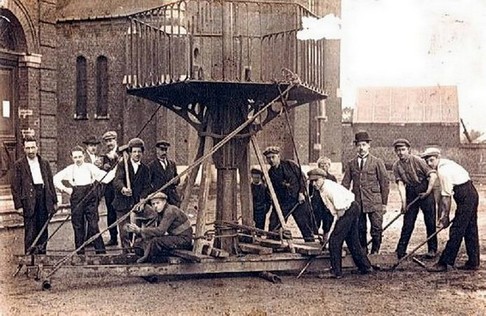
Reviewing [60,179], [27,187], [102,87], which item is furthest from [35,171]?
[102,87]

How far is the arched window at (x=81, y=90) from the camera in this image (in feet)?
75.1

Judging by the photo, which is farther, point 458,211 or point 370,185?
point 370,185

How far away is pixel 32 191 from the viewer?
9.60m

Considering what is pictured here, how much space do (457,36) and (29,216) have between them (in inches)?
519

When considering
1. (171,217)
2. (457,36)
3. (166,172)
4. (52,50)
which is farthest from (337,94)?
(171,217)

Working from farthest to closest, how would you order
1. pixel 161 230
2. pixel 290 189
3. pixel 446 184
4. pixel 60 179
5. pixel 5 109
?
pixel 5 109, pixel 290 189, pixel 60 179, pixel 446 184, pixel 161 230

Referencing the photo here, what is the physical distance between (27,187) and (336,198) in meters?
4.07

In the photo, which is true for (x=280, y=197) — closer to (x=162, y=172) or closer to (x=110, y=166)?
(x=162, y=172)

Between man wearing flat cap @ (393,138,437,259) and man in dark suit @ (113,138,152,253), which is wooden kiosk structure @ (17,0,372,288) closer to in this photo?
man in dark suit @ (113,138,152,253)

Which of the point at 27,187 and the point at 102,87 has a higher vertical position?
the point at 102,87

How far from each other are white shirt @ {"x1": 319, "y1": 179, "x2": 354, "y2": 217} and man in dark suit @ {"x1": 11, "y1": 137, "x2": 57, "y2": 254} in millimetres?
3650

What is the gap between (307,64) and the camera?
9.74 meters

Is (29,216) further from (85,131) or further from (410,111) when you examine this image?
(410,111)

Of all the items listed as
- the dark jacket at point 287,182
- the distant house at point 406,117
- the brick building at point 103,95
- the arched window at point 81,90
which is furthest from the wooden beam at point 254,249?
the distant house at point 406,117
